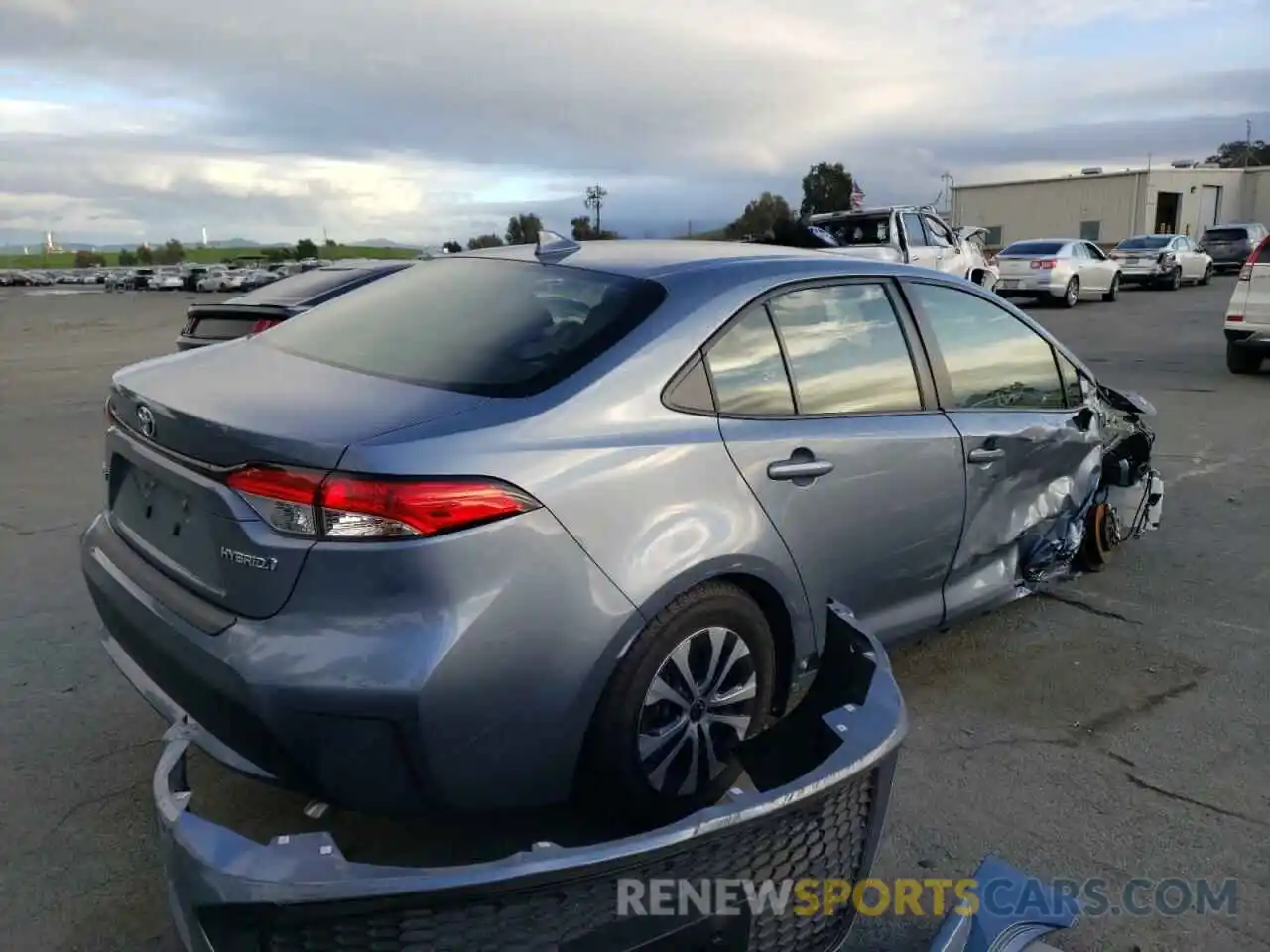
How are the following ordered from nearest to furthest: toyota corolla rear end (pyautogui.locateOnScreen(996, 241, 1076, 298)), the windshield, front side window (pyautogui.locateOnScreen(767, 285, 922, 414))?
front side window (pyautogui.locateOnScreen(767, 285, 922, 414)) < the windshield < toyota corolla rear end (pyautogui.locateOnScreen(996, 241, 1076, 298))

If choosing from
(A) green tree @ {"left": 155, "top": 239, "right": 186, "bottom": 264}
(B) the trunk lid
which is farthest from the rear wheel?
(A) green tree @ {"left": 155, "top": 239, "right": 186, "bottom": 264}

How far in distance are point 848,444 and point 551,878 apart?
1875mm

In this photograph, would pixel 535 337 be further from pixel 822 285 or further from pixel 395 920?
pixel 395 920

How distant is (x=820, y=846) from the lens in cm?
216

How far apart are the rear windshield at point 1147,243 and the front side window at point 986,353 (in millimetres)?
27074

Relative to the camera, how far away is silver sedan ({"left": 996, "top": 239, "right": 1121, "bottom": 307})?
2264 cm

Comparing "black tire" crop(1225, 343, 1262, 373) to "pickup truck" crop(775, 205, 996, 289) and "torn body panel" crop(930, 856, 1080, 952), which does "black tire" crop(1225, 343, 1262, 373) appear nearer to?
"pickup truck" crop(775, 205, 996, 289)

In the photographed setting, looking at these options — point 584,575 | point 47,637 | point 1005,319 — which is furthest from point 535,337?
point 47,637

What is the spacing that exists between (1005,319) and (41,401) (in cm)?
1055

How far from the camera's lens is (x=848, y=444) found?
327cm

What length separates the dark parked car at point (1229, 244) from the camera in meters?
35.2

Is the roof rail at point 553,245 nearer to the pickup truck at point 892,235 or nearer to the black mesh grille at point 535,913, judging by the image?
the black mesh grille at point 535,913

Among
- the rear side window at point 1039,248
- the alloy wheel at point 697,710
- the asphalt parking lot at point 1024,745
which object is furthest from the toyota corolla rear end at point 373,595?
the rear side window at point 1039,248

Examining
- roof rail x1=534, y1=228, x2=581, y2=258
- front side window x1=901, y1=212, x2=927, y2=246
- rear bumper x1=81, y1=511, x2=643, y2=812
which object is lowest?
rear bumper x1=81, y1=511, x2=643, y2=812
